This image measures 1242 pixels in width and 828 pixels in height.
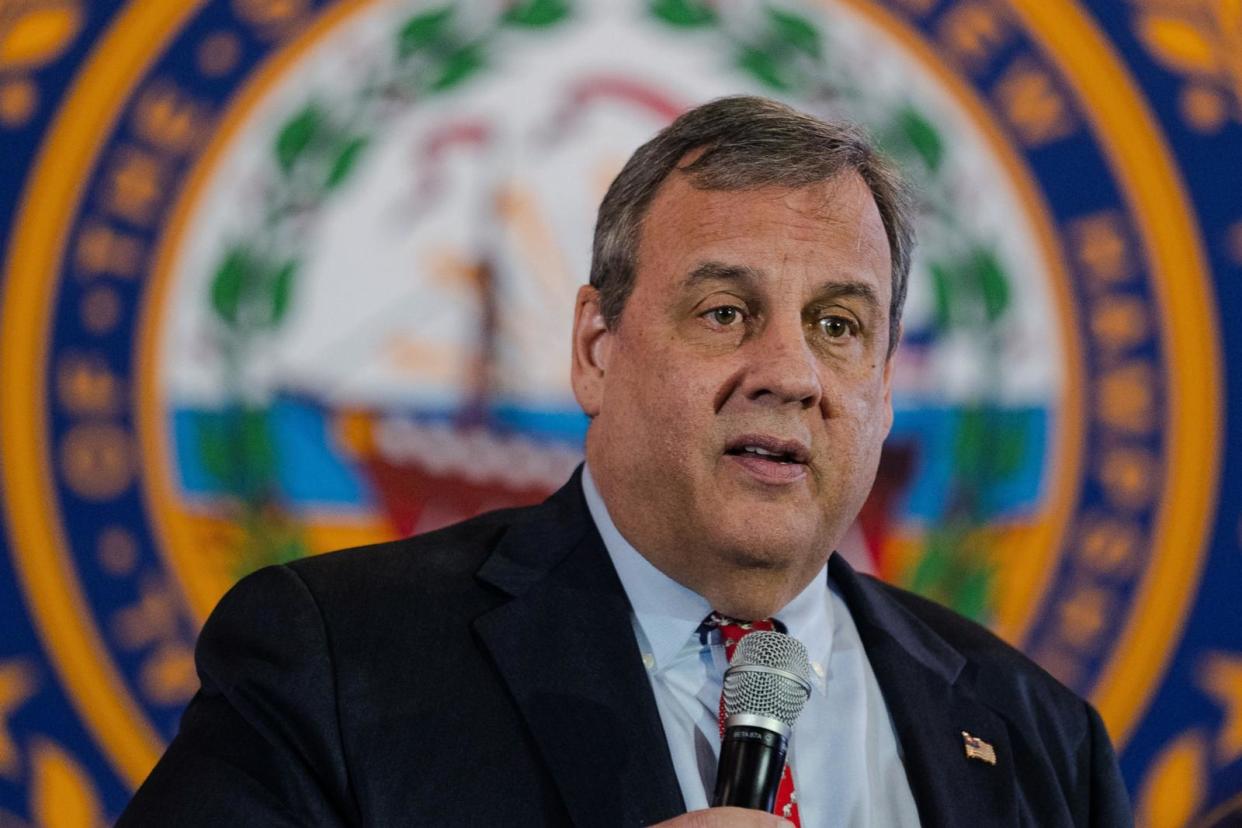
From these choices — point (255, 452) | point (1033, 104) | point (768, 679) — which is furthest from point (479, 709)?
point (1033, 104)

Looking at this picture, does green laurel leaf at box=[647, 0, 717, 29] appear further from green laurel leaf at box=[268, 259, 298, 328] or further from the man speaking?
the man speaking

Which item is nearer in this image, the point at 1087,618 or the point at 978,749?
the point at 978,749

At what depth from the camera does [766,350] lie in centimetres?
190

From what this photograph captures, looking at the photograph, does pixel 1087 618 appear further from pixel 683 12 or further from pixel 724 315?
pixel 724 315

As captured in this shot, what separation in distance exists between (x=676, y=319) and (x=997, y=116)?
6.90 ft

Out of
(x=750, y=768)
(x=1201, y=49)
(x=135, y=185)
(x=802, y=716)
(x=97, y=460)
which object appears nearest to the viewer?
(x=750, y=768)

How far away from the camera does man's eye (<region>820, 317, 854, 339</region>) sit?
2006 millimetres

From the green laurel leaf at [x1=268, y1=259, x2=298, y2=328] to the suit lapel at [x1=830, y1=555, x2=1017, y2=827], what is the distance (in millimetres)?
1758

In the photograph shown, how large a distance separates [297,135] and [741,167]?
6.13 ft

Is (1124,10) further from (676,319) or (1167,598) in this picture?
(676,319)

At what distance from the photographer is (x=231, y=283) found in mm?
3533

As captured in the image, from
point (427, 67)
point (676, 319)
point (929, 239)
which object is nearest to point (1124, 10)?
point (929, 239)

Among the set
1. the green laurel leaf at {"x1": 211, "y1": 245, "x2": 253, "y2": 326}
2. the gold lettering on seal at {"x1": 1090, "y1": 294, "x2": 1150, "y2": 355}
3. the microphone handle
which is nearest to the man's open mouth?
the microphone handle

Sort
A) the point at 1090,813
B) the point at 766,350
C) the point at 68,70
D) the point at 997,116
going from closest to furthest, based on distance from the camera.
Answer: the point at 766,350 < the point at 1090,813 < the point at 68,70 < the point at 997,116
